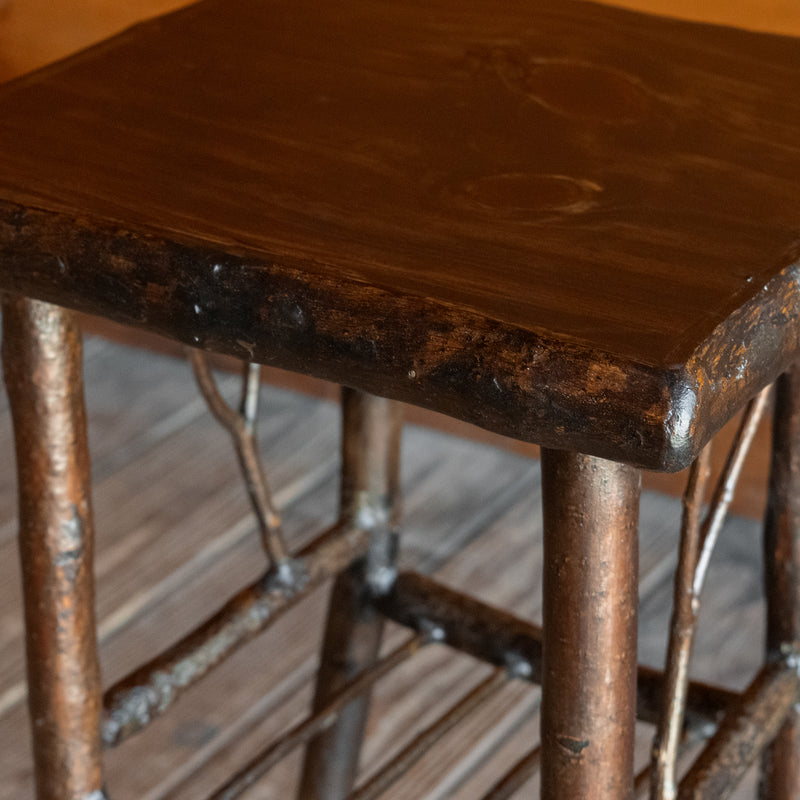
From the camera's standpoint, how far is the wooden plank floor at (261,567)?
1.33 meters

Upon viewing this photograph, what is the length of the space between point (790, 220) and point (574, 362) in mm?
150

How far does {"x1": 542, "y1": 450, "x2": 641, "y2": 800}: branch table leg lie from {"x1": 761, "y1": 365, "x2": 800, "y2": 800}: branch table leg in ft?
1.04

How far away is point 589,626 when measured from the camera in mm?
548

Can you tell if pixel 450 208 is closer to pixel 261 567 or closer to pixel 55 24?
pixel 261 567

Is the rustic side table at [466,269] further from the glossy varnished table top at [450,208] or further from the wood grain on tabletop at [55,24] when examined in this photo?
the wood grain on tabletop at [55,24]

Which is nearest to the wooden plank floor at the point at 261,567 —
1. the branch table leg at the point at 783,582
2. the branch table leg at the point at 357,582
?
the branch table leg at the point at 357,582

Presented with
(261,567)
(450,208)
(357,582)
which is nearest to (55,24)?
(261,567)

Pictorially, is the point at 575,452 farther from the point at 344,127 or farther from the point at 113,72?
the point at 113,72

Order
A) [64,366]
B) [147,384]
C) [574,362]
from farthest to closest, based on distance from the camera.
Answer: [147,384]
[64,366]
[574,362]

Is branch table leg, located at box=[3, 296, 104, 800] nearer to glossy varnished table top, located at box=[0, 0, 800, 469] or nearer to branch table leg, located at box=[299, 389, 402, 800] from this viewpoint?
glossy varnished table top, located at box=[0, 0, 800, 469]

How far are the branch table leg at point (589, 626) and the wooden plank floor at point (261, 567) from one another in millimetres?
679

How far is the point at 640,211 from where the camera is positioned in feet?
1.79

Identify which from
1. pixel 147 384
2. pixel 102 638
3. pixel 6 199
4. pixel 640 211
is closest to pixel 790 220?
pixel 640 211

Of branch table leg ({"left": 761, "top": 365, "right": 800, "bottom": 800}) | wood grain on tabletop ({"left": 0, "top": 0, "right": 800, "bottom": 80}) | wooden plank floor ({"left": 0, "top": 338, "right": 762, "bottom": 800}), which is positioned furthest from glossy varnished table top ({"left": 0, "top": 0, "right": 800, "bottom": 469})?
wood grain on tabletop ({"left": 0, "top": 0, "right": 800, "bottom": 80})
